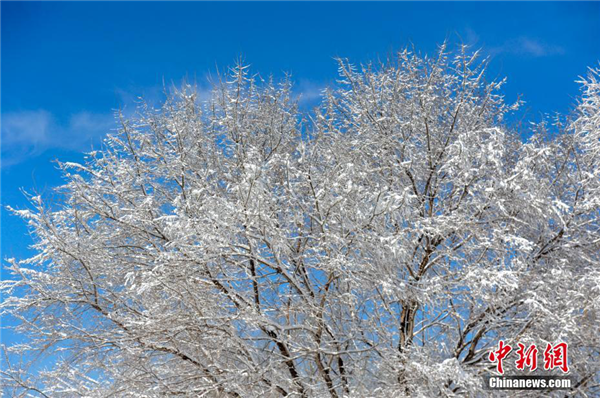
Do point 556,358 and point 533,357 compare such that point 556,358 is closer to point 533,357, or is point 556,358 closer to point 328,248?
point 533,357

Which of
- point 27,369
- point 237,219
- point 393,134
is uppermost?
point 393,134

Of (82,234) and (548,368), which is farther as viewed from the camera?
(82,234)

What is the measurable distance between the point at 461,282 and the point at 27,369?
725 cm

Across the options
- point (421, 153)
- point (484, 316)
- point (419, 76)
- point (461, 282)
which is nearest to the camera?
point (461, 282)

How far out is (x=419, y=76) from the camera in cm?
1012

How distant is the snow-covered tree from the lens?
727cm

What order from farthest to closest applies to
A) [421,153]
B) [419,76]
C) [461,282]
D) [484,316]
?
1. [419,76]
2. [421,153]
3. [484,316]
4. [461,282]

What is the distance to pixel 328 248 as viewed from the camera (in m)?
7.54

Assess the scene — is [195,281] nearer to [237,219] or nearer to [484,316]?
[237,219]

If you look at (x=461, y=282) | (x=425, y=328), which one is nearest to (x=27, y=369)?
(x=425, y=328)

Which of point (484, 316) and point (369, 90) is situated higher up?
point (369, 90)

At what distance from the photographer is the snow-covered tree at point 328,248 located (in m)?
7.27

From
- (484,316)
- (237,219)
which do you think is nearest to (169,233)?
(237,219)

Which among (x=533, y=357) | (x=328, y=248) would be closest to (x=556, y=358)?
(x=533, y=357)
